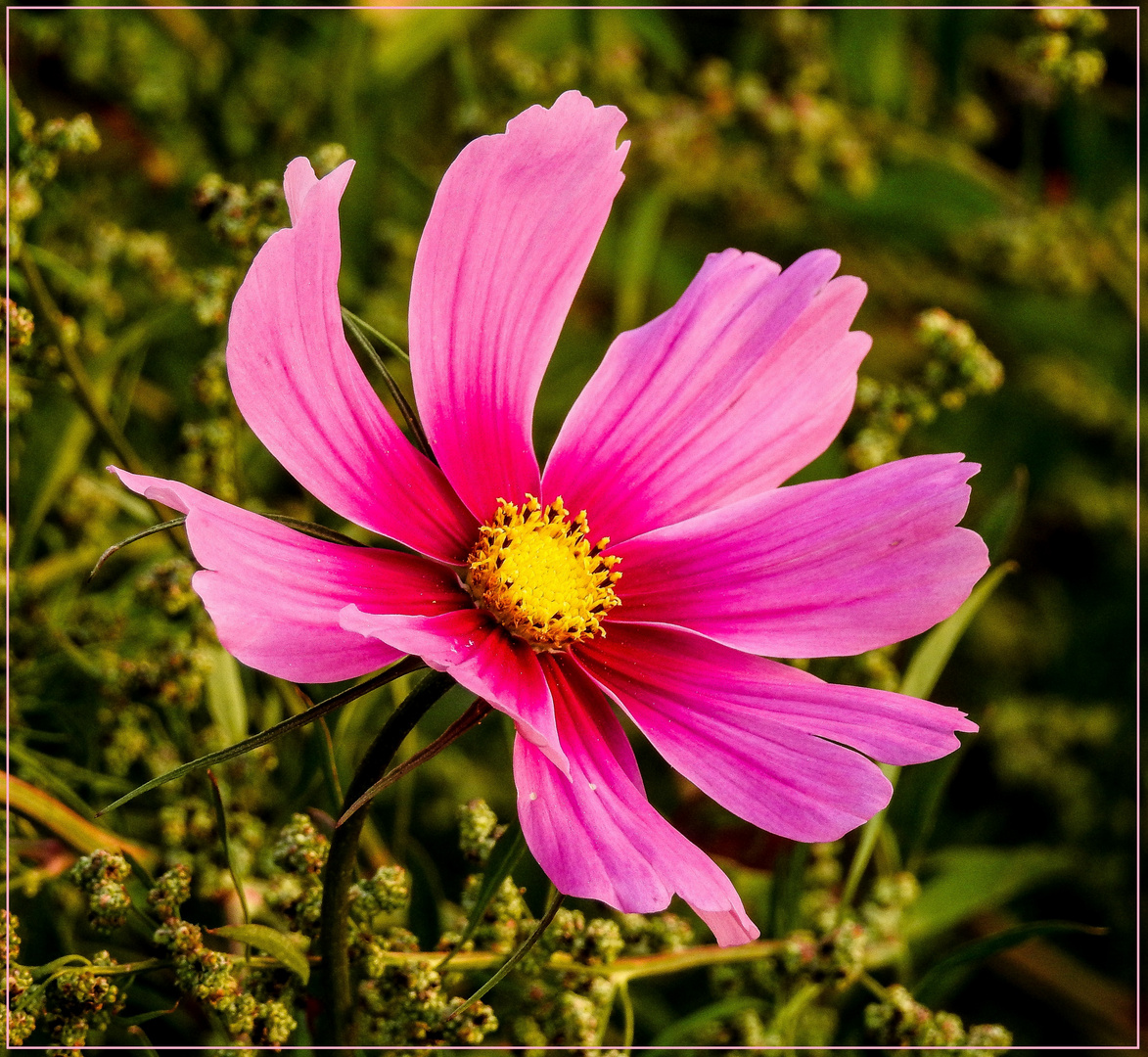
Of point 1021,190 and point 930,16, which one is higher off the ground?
point 930,16

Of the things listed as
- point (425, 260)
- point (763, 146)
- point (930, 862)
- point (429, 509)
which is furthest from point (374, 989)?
point (763, 146)

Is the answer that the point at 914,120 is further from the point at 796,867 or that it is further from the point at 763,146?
the point at 796,867

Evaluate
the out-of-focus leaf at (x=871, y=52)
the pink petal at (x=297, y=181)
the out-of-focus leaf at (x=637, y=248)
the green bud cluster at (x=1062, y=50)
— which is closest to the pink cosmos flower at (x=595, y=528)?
the pink petal at (x=297, y=181)

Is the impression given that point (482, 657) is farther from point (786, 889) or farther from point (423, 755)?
point (786, 889)

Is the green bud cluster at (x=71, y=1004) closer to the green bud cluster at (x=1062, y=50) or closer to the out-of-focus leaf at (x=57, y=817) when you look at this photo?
the out-of-focus leaf at (x=57, y=817)

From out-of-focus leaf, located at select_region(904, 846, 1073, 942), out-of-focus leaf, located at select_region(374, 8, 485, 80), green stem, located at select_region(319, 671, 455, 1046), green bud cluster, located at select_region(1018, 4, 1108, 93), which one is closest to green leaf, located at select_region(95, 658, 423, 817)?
green stem, located at select_region(319, 671, 455, 1046)
